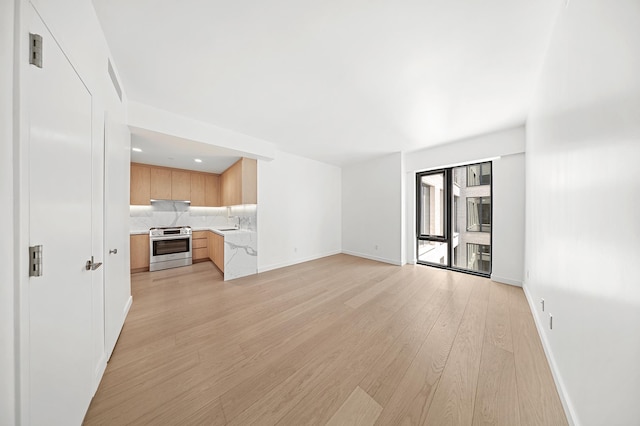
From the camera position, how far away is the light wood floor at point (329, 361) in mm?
1205

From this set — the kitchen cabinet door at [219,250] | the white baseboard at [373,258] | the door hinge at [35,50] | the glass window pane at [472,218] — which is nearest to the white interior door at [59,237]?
the door hinge at [35,50]

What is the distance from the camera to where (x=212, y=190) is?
5.25 m

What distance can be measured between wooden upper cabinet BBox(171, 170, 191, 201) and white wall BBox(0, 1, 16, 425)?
4654 millimetres

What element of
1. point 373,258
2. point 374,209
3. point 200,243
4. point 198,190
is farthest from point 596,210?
point 198,190

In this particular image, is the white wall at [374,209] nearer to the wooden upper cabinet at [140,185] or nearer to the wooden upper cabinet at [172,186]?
the wooden upper cabinet at [172,186]

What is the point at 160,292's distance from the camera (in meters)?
2.92

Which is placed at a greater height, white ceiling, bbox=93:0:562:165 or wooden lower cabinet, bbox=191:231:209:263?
white ceiling, bbox=93:0:562:165

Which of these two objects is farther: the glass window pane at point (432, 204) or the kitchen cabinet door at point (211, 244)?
the kitchen cabinet door at point (211, 244)

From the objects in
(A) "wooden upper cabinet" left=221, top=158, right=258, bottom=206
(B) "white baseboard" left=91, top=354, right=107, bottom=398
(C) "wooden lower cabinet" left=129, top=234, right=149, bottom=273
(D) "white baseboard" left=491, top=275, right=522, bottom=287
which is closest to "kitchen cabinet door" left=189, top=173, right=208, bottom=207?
(C) "wooden lower cabinet" left=129, top=234, right=149, bottom=273

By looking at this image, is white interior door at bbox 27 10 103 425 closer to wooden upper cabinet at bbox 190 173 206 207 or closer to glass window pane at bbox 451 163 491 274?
wooden upper cabinet at bbox 190 173 206 207

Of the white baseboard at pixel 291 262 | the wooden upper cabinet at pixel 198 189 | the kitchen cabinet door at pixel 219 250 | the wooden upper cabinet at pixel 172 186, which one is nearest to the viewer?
the kitchen cabinet door at pixel 219 250

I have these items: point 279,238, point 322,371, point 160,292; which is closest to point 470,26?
point 322,371

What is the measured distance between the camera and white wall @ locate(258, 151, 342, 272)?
4035 mm

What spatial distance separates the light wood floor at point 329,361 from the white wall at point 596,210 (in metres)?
0.42
